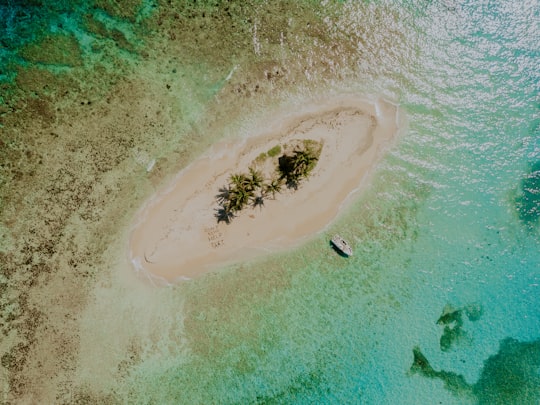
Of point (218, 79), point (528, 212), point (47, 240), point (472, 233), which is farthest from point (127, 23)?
→ point (528, 212)

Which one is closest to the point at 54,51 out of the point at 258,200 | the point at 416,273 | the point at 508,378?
the point at 258,200

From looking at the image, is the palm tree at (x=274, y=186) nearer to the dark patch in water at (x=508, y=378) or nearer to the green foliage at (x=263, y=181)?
the green foliage at (x=263, y=181)

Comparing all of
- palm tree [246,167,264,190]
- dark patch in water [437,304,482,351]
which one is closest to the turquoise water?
dark patch in water [437,304,482,351]

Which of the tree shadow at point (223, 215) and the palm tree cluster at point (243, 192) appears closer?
the palm tree cluster at point (243, 192)

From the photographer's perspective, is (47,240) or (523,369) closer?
(47,240)

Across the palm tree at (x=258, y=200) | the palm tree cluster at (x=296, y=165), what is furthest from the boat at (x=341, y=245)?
the palm tree at (x=258, y=200)

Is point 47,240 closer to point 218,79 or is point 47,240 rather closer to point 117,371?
point 117,371

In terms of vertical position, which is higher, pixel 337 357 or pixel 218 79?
pixel 218 79
